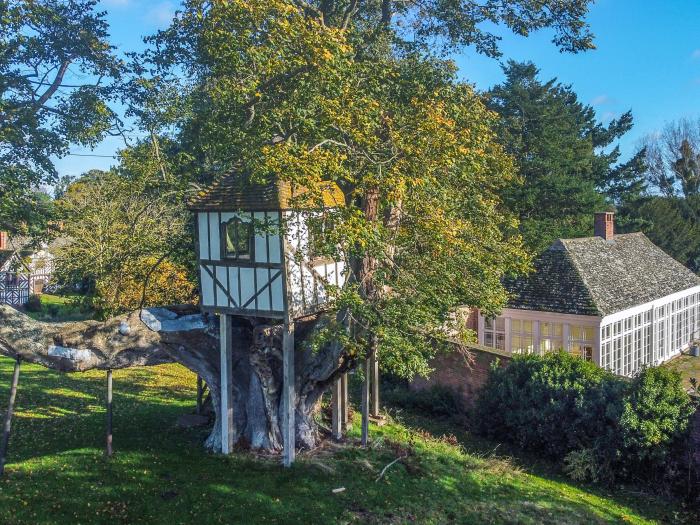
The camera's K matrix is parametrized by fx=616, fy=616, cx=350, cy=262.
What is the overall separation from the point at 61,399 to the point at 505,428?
13572mm

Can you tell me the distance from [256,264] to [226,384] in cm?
290

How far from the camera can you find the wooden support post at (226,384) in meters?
13.9

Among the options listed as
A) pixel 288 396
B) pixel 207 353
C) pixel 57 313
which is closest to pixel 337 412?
pixel 288 396

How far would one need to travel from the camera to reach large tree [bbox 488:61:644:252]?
103 ft

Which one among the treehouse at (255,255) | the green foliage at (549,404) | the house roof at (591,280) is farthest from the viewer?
the house roof at (591,280)

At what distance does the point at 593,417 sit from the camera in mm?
15359

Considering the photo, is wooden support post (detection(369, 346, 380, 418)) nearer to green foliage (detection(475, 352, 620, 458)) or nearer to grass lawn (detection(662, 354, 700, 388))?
green foliage (detection(475, 352, 620, 458))

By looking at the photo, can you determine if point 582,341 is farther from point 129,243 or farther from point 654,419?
point 129,243

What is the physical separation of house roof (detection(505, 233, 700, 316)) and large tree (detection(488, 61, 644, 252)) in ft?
15.5

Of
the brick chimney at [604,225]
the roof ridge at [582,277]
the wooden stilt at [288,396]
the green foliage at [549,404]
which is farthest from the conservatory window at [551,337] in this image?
the wooden stilt at [288,396]

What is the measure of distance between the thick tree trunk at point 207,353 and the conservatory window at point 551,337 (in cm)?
1041

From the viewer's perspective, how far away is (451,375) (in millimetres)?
19688

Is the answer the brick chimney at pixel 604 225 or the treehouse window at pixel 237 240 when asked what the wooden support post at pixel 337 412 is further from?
the brick chimney at pixel 604 225

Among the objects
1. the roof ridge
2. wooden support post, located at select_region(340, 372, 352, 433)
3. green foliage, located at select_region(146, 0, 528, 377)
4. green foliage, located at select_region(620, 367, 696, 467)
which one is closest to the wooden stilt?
green foliage, located at select_region(146, 0, 528, 377)
